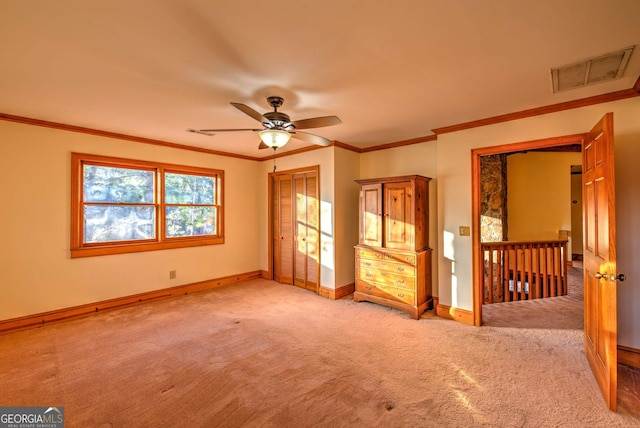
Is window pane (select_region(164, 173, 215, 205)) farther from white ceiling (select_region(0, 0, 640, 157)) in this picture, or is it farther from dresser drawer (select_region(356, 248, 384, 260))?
dresser drawer (select_region(356, 248, 384, 260))

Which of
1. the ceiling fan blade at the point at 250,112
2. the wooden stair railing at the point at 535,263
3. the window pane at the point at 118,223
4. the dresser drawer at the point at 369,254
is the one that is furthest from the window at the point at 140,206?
the wooden stair railing at the point at 535,263

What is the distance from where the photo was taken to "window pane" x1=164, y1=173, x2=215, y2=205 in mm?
4613

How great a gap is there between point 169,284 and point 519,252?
A: 5.63m

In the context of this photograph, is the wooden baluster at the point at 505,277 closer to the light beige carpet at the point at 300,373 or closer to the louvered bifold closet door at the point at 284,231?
the light beige carpet at the point at 300,373

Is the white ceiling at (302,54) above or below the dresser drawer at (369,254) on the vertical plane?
above

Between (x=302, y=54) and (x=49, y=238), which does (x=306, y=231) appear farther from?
(x=49, y=238)

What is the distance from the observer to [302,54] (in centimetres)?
195

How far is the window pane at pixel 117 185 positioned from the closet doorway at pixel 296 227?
2118 millimetres

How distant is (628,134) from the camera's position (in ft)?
8.33

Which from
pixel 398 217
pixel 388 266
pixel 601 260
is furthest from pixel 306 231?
pixel 601 260

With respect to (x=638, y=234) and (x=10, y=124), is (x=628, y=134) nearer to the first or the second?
(x=638, y=234)

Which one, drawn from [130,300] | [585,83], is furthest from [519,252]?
[130,300]


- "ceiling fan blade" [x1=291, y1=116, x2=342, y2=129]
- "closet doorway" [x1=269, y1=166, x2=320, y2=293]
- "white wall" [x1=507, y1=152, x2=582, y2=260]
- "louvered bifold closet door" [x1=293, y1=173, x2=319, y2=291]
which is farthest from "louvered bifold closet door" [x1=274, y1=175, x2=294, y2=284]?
"white wall" [x1=507, y1=152, x2=582, y2=260]

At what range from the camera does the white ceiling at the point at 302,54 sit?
5.06 feet
